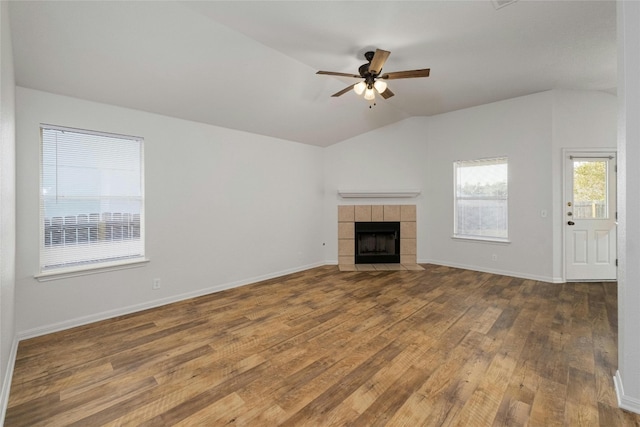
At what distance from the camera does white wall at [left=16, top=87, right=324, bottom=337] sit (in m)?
2.69

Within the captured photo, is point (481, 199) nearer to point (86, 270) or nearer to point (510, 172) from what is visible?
point (510, 172)

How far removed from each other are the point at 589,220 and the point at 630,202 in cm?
351

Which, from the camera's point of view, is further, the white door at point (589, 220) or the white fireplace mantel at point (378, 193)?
the white fireplace mantel at point (378, 193)

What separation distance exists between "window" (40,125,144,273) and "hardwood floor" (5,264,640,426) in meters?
0.77

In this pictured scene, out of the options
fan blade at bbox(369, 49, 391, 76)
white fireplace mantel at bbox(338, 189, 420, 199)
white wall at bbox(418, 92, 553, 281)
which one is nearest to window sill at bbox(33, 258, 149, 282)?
fan blade at bbox(369, 49, 391, 76)

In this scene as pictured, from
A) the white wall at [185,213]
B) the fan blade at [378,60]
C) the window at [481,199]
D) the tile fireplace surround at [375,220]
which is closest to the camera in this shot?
the fan blade at [378,60]

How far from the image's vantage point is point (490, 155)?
502 centimetres

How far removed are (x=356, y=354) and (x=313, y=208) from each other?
11.7 ft

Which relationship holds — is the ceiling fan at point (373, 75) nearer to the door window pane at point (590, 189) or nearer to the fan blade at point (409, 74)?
the fan blade at point (409, 74)

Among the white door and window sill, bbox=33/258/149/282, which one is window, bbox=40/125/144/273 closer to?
window sill, bbox=33/258/149/282

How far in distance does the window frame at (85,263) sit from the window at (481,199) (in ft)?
17.2

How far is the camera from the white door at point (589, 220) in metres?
4.41

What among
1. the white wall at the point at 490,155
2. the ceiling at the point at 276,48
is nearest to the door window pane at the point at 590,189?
the white wall at the point at 490,155

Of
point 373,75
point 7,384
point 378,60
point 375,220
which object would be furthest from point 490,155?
point 7,384
